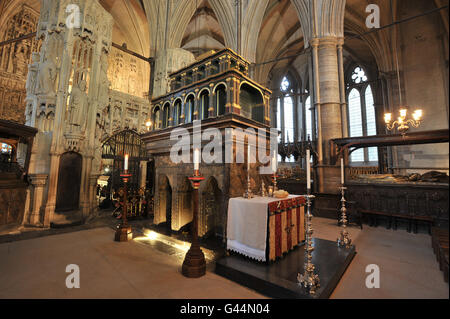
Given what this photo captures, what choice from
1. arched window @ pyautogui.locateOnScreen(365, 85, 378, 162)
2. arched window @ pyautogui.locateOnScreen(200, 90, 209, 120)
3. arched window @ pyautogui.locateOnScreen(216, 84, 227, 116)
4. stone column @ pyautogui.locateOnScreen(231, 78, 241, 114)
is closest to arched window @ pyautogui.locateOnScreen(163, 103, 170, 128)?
arched window @ pyautogui.locateOnScreen(200, 90, 209, 120)

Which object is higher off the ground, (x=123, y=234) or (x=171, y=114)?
(x=171, y=114)

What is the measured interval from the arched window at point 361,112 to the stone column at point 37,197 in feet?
74.9

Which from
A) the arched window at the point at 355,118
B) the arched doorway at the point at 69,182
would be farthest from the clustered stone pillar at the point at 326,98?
the arched window at the point at 355,118

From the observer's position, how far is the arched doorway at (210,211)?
4.46 meters

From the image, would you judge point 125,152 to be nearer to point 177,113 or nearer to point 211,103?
point 177,113

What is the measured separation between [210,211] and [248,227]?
1.46 metres

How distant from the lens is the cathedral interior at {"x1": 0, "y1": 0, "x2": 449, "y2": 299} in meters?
3.65

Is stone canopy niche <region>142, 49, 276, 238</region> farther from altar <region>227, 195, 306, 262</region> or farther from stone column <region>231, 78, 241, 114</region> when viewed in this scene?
altar <region>227, 195, 306, 262</region>

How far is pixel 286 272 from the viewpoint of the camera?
289 cm

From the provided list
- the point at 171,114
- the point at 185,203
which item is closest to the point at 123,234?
the point at 185,203

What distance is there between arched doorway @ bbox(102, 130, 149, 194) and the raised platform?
8622 mm

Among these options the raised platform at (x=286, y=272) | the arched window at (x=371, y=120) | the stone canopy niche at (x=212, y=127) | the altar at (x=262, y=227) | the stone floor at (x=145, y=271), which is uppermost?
the arched window at (x=371, y=120)

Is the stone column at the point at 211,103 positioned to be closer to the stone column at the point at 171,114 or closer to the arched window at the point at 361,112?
the stone column at the point at 171,114
